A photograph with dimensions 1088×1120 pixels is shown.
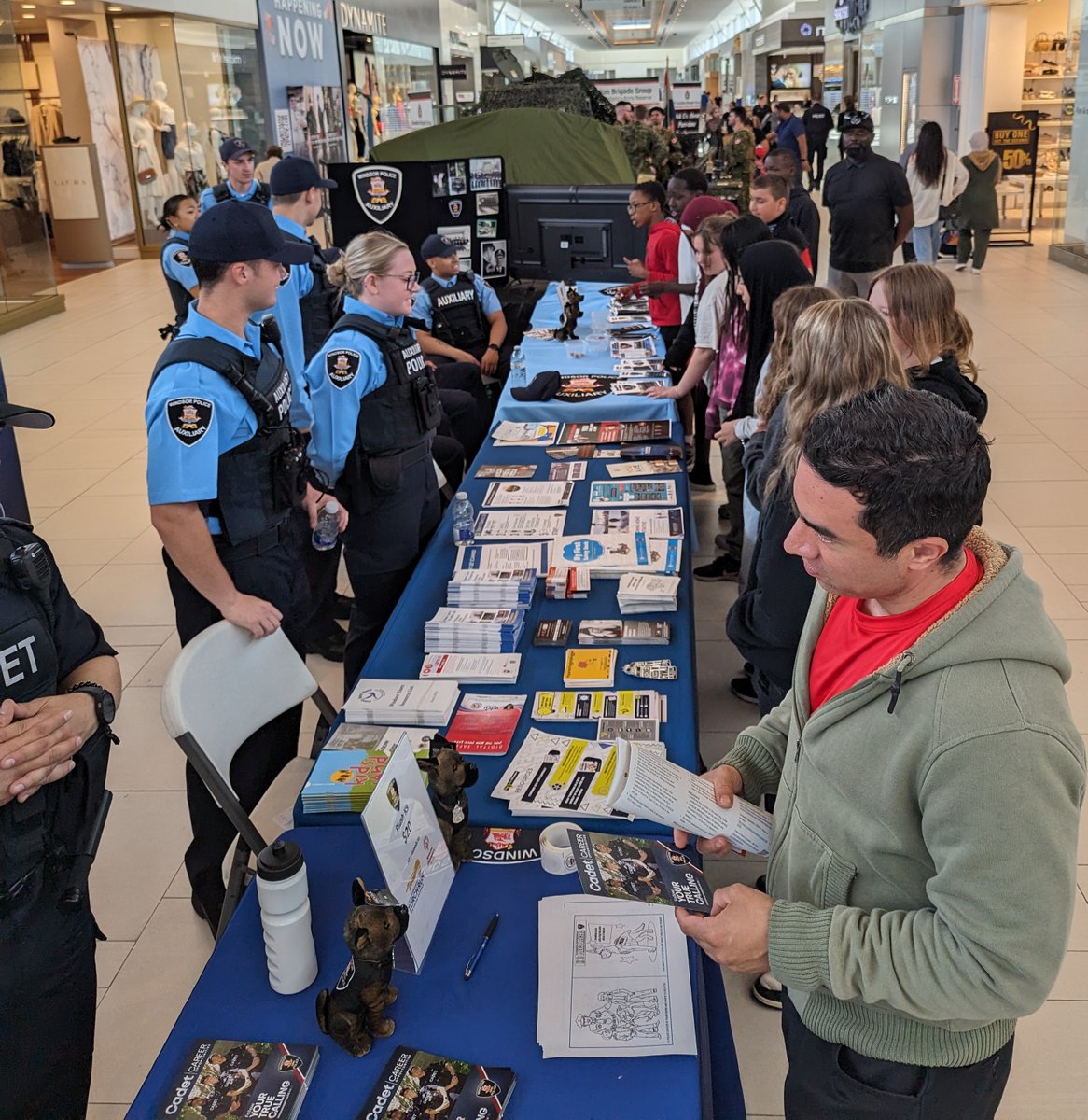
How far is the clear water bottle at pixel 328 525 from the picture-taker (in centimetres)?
331

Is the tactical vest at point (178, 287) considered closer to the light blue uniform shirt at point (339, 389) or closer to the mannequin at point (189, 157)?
the light blue uniform shirt at point (339, 389)

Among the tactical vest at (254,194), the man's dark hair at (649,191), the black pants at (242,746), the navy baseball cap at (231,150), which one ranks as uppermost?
the navy baseball cap at (231,150)

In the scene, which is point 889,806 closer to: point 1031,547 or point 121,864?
point 121,864

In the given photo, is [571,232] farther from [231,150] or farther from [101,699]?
[101,699]

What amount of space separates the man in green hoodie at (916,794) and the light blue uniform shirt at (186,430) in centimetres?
166

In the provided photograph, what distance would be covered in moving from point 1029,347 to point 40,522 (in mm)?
7323

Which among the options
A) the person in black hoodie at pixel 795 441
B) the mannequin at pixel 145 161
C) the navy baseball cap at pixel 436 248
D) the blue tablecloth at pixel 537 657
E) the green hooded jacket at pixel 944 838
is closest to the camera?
the green hooded jacket at pixel 944 838

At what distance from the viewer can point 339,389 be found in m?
3.37

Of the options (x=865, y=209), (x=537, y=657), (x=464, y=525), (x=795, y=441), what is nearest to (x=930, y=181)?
(x=865, y=209)

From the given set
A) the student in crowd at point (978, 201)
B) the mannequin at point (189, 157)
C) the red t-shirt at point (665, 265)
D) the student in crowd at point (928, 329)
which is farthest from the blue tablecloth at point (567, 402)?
the mannequin at point (189, 157)

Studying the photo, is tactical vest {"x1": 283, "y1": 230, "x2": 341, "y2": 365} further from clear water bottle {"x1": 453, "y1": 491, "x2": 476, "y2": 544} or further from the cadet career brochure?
the cadet career brochure

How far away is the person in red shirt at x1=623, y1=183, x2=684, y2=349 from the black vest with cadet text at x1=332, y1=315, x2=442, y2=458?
2.71m

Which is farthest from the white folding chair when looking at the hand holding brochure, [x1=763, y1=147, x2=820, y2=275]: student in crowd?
[x1=763, y1=147, x2=820, y2=275]: student in crowd

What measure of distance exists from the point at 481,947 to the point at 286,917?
1.05 ft
